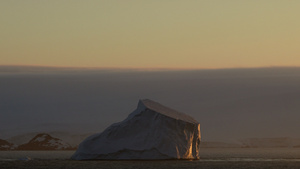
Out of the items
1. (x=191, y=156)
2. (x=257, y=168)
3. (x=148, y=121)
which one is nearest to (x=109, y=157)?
(x=148, y=121)

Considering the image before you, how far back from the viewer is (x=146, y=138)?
174 feet

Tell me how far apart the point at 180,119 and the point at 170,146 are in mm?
3195

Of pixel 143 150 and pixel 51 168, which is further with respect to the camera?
pixel 51 168

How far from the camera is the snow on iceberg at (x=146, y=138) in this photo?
52.4m

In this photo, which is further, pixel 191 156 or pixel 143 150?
pixel 191 156

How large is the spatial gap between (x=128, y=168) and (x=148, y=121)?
5.37m

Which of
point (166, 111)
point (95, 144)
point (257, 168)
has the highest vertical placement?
point (166, 111)

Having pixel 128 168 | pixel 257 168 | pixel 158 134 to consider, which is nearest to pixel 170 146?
pixel 158 134

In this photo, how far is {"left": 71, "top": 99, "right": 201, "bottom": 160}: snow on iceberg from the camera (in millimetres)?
52375

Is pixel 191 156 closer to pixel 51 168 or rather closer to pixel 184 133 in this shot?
pixel 184 133

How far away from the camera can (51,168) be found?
56.6m

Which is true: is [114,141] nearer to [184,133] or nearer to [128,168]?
[128,168]

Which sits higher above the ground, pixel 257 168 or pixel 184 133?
pixel 184 133

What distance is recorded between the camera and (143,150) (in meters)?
52.2
